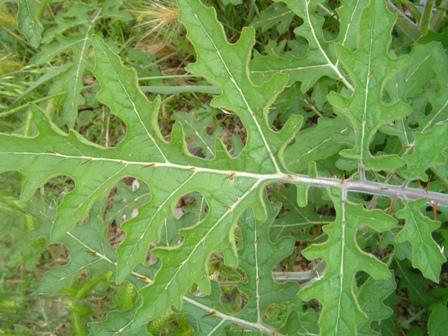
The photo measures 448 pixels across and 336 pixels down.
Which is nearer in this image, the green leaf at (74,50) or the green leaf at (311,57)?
the green leaf at (311,57)

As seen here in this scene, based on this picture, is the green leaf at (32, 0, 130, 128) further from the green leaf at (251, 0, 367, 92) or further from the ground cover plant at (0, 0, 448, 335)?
the green leaf at (251, 0, 367, 92)

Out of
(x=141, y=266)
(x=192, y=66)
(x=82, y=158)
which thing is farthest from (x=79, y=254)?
(x=192, y=66)

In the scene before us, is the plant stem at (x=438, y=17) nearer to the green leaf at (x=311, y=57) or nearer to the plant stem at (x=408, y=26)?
the plant stem at (x=408, y=26)

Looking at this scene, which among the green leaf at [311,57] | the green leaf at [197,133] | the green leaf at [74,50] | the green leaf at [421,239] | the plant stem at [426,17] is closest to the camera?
the green leaf at [421,239]

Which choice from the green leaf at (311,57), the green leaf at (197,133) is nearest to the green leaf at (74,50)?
the green leaf at (197,133)

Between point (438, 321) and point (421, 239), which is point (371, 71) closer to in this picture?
point (421, 239)

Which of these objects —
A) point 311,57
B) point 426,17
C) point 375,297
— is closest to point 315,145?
point 311,57

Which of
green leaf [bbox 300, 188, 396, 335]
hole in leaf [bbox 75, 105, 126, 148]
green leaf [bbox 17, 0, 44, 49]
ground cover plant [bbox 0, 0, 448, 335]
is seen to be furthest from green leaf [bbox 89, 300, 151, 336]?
hole in leaf [bbox 75, 105, 126, 148]
